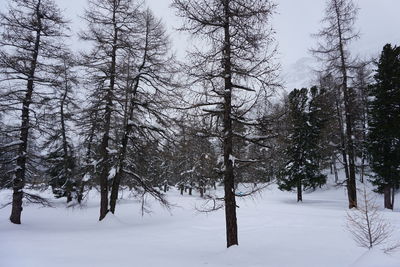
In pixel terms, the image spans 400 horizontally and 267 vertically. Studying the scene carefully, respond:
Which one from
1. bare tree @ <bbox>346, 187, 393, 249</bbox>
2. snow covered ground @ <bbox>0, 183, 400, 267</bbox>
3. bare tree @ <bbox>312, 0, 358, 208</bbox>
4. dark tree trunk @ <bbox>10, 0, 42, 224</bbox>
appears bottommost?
snow covered ground @ <bbox>0, 183, 400, 267</bbox>

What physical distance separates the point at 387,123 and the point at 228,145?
56.9 feet

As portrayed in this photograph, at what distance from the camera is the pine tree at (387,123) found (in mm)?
19719

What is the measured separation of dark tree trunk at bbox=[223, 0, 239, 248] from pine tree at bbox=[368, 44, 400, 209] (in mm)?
16684

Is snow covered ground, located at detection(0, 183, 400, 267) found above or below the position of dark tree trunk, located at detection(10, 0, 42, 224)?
below

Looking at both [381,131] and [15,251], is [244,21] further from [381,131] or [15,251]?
[381,131]

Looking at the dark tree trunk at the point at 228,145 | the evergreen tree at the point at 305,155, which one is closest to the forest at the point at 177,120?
the dark tree trunk at the point at 228,145

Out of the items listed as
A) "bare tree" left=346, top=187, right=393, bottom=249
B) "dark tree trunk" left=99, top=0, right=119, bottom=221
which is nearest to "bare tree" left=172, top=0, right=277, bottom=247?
"bare tree" left=346, top=187, right=393, bottom=249

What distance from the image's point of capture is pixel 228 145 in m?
8.14

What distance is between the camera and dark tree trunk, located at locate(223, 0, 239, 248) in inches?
317

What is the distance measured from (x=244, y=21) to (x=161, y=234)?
9445 millimetres

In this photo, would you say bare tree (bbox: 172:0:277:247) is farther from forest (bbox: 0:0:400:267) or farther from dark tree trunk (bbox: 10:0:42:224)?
dark tree trunk (bbox: 10:0:42:224)

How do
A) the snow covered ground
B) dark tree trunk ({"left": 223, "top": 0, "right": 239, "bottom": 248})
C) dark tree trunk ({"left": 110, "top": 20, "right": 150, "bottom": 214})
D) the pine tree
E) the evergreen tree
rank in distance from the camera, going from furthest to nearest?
the evergreen tree
the pine tree
dark tree trunk ({"left": 110, "top": 20, "right": 150, "bottom": 214})
dark tree trunk ({"left": 223, "top": 0, "right": 239, "bottom": 248})
the snow covered ground

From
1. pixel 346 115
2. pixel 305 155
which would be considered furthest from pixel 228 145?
pixel 305 155

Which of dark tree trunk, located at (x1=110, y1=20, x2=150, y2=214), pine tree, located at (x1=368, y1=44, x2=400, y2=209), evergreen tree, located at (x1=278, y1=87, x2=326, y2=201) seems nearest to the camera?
dark tree trunk, located at (x1=110, y1=20, x2=150, y2=214)
